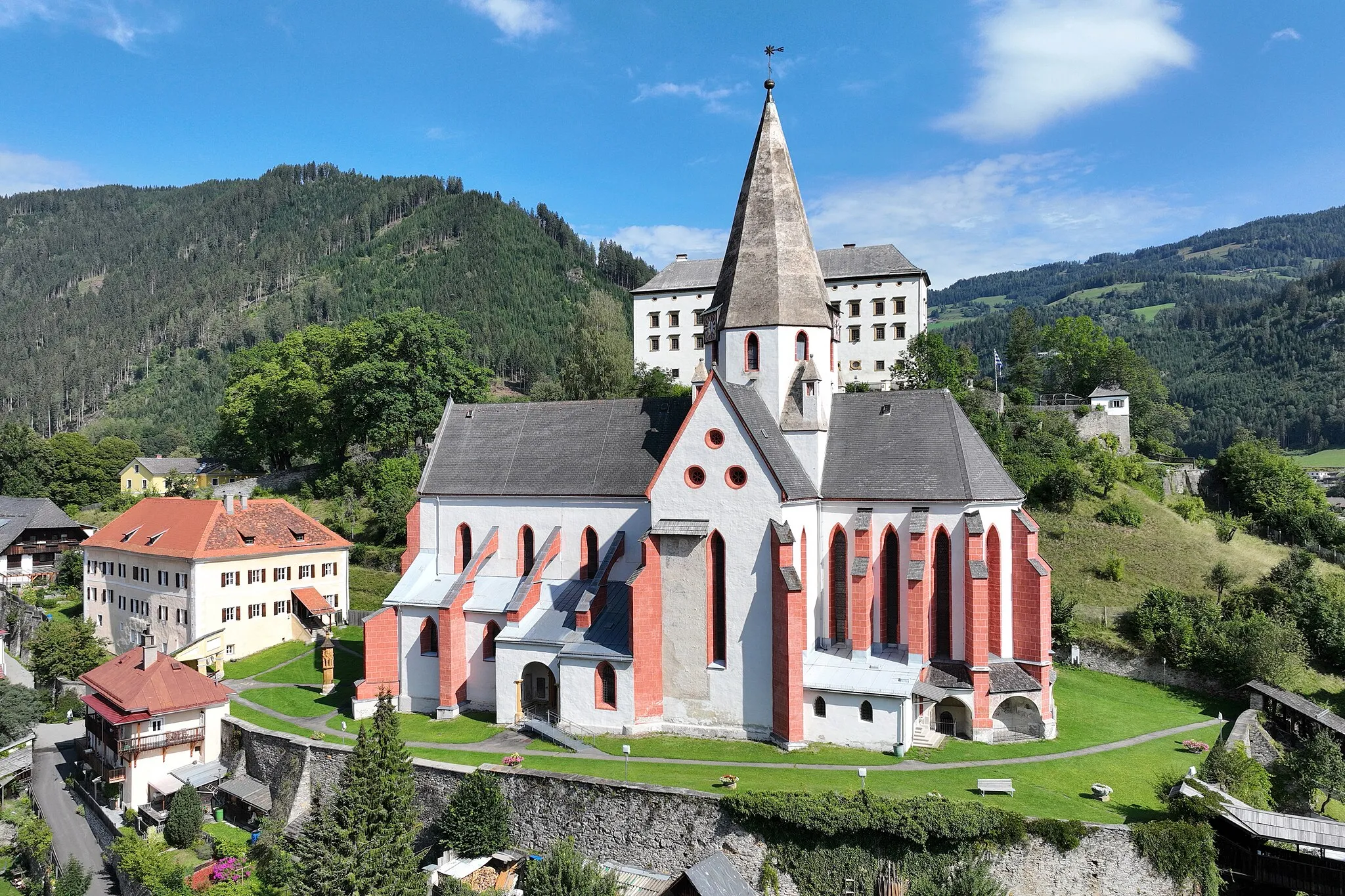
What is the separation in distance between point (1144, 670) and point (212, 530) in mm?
52225

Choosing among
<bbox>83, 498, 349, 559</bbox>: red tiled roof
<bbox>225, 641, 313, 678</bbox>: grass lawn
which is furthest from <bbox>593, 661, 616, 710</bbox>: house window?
<bbox>83, 498, 349, 559</bbox>: red tiled roof

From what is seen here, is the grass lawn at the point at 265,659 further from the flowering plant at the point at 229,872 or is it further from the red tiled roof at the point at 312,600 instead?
the flowering plant at the point at 229,872

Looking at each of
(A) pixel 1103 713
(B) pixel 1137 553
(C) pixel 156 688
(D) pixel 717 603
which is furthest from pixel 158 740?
(B) pixel 1137 553

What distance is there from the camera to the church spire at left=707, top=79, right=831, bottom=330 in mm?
36156

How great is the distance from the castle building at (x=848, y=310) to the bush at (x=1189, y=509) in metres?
22.1

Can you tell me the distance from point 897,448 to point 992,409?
1305 inches

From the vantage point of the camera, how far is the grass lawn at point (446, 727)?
33719 millimetres

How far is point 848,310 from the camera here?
2945 inches

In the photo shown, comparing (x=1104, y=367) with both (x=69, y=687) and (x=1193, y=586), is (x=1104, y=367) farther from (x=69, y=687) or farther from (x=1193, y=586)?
(x=69, y=687)

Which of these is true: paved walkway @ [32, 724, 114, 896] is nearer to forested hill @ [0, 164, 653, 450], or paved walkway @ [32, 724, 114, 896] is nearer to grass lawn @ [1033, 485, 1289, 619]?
grass lawn @ [1033, 485, 1289, 619]

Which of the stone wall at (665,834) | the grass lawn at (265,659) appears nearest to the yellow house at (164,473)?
the grass lawn at (265,659)

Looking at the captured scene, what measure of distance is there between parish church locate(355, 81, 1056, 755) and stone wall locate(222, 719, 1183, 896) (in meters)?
5.06

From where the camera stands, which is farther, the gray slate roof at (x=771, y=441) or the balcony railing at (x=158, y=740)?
the balcony railing at (x=158, y=740)

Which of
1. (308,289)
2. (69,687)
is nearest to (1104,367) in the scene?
(69,687)
